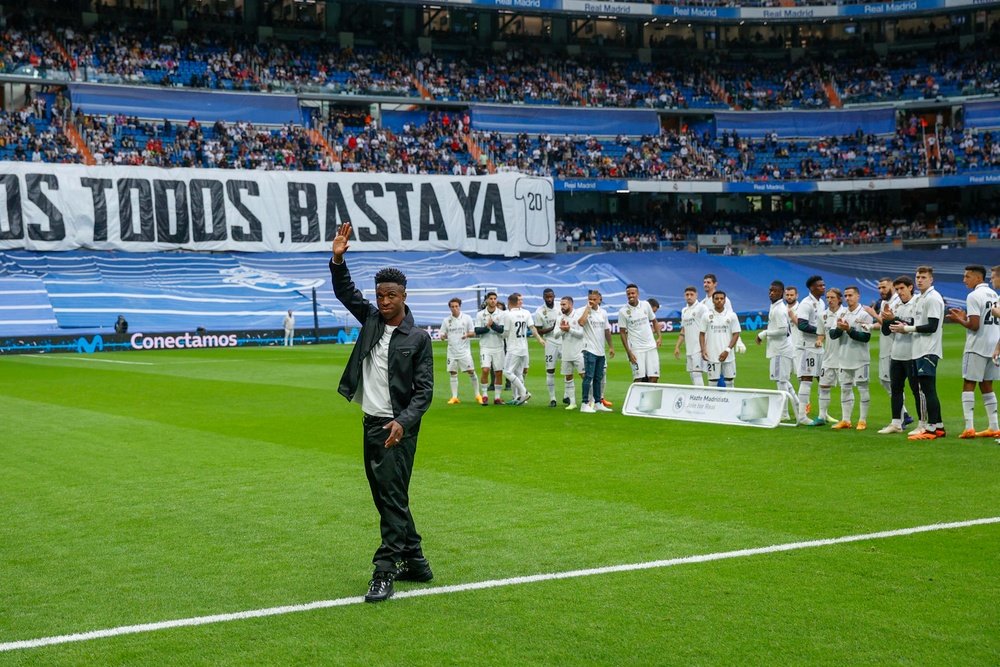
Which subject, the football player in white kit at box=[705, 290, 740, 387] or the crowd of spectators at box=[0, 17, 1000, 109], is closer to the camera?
the football player in white kit at box=[705, 290, 740, 387]

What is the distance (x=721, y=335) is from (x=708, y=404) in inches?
67.6

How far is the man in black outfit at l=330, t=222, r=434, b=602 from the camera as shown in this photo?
774 cm

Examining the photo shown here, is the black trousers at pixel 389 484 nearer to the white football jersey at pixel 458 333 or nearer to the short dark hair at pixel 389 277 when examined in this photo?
the short dark hair at pixel 389 277

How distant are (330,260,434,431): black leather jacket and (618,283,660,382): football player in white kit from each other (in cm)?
1257

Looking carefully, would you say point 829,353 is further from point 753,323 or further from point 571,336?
point 753,323

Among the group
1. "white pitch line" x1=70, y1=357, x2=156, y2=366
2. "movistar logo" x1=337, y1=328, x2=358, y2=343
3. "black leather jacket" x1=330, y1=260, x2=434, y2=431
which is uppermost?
"black leather jacket" x1=330, y1=260, x2=434, y2=431

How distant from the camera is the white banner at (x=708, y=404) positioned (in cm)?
1733

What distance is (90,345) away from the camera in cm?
4456

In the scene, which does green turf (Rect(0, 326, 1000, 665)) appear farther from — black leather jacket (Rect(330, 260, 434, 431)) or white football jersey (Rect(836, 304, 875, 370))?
black leather jacket (Rect(330, 260, 434, 431))

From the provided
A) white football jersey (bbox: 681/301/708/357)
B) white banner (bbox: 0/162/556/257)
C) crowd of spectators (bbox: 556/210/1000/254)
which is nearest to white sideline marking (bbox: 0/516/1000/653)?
white football jersey (bbox: 681/301/708/357)

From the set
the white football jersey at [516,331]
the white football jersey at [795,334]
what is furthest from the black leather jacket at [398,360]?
the white football jersey at [516,331]

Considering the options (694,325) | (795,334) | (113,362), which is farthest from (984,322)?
(113,362)

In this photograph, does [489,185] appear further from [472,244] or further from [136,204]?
[136,204]

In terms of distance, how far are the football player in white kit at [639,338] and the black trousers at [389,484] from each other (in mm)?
Result: 12671
